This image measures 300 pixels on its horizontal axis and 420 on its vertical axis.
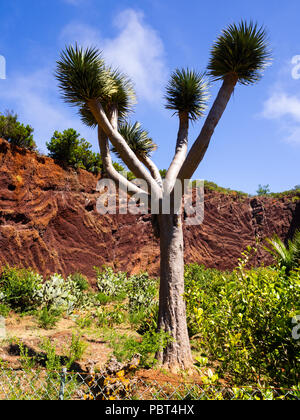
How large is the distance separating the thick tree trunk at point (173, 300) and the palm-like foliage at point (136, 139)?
279cm

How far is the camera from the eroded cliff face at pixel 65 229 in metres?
9.33

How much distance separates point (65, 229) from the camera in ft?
35.3

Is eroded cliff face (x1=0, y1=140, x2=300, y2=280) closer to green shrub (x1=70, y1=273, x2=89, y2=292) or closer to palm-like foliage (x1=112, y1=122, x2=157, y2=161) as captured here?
green shrub (x1=70, y1=273, x2=89, y2=292)

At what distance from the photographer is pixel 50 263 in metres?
9.90

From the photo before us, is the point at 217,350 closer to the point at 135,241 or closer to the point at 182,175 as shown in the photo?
the point at 182,175

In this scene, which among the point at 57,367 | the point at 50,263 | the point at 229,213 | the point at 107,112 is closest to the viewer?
the point at 57,367

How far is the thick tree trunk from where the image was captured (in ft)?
16.5

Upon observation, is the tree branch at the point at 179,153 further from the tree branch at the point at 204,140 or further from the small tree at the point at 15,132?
the small tree at the point at 15,132

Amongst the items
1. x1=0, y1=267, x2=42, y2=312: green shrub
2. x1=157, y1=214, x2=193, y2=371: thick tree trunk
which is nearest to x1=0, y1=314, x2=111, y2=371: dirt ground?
x1=0, y1=267, x2=42, y2=312: green shrub

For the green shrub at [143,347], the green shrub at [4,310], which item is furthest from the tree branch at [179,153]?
the green shrub at [4,310]

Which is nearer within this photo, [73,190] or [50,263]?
[50,263]

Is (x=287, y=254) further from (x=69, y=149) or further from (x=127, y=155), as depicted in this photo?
(x=69, y=149)
